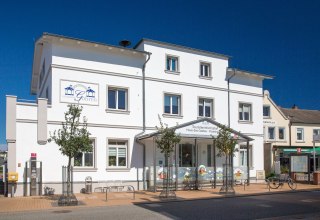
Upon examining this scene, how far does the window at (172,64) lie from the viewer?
27.2m

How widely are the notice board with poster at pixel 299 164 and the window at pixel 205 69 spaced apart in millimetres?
9264

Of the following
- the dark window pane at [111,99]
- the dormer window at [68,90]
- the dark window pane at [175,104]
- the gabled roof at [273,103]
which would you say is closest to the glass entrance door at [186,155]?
the dark window pane at [175,104]

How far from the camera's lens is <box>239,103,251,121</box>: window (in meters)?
30.6

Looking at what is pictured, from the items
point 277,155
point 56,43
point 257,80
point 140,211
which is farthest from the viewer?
point 277,155

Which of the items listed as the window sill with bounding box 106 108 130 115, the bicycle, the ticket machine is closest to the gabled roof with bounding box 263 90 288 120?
the bicycle

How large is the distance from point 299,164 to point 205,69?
1018 cm

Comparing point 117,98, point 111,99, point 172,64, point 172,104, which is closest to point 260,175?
point 172,104

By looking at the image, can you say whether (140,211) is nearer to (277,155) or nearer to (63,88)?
(63,88)

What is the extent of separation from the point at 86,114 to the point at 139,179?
522 cm

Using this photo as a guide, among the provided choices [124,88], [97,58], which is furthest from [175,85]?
[97,58]

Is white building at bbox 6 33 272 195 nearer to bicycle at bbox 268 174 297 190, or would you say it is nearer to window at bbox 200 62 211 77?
window at bbox 200 62 211 77

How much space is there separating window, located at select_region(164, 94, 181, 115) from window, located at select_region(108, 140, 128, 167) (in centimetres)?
391

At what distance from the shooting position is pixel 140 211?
15234 millimetres

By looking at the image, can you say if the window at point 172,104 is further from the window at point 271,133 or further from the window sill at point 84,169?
the window at point 271,133
